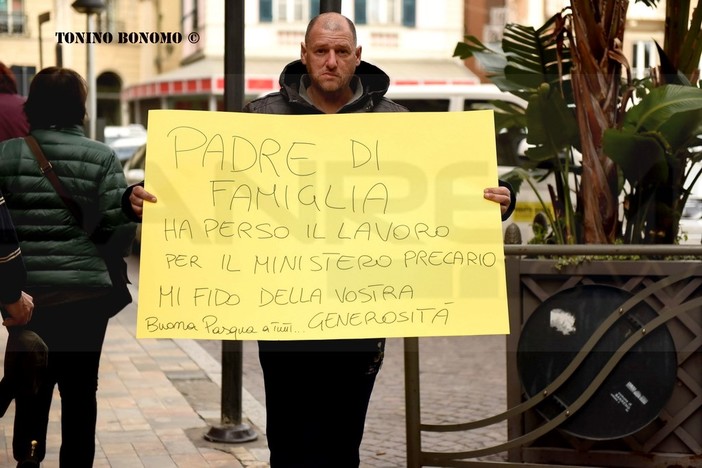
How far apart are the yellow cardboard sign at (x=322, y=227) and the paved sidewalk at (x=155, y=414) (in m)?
2.11

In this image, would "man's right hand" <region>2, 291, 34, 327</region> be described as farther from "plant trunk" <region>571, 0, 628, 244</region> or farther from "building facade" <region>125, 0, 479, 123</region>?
"building facade" <region>125, 0, 479, 123</region>

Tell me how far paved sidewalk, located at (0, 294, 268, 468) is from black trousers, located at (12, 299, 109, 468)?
0.74m

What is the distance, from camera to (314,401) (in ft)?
12.1

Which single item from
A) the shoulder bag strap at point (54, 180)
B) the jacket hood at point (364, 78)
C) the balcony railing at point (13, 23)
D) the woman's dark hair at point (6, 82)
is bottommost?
the shoulder bag strap at point (54, 180)

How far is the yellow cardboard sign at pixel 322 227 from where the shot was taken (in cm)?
367

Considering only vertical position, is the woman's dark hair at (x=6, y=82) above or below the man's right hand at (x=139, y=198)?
above

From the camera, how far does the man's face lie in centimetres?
362

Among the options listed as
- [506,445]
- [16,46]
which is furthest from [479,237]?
[16,46]

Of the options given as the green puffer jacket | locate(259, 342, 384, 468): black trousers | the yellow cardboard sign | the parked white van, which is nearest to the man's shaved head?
the yellow cardboard sign

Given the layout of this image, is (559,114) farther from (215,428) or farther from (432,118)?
(215,428)

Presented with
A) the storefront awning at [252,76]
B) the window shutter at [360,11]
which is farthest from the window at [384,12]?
the storefront awning at [252,76]

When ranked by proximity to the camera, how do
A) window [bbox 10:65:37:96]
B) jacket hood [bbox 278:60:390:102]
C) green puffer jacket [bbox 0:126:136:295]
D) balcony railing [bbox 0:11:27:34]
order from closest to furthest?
1. jacket hood [bbox 278:60:390:102]
2. green puffer jacket [bbox 0:126:136:295]
3. window [bbox 10:65:37:96]
4. balcony railing [bbox 0:11:27:34]

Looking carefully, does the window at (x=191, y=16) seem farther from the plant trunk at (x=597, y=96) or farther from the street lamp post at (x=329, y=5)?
the street lamp post at (x=329, y=5)

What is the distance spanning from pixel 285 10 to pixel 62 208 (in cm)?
2669
